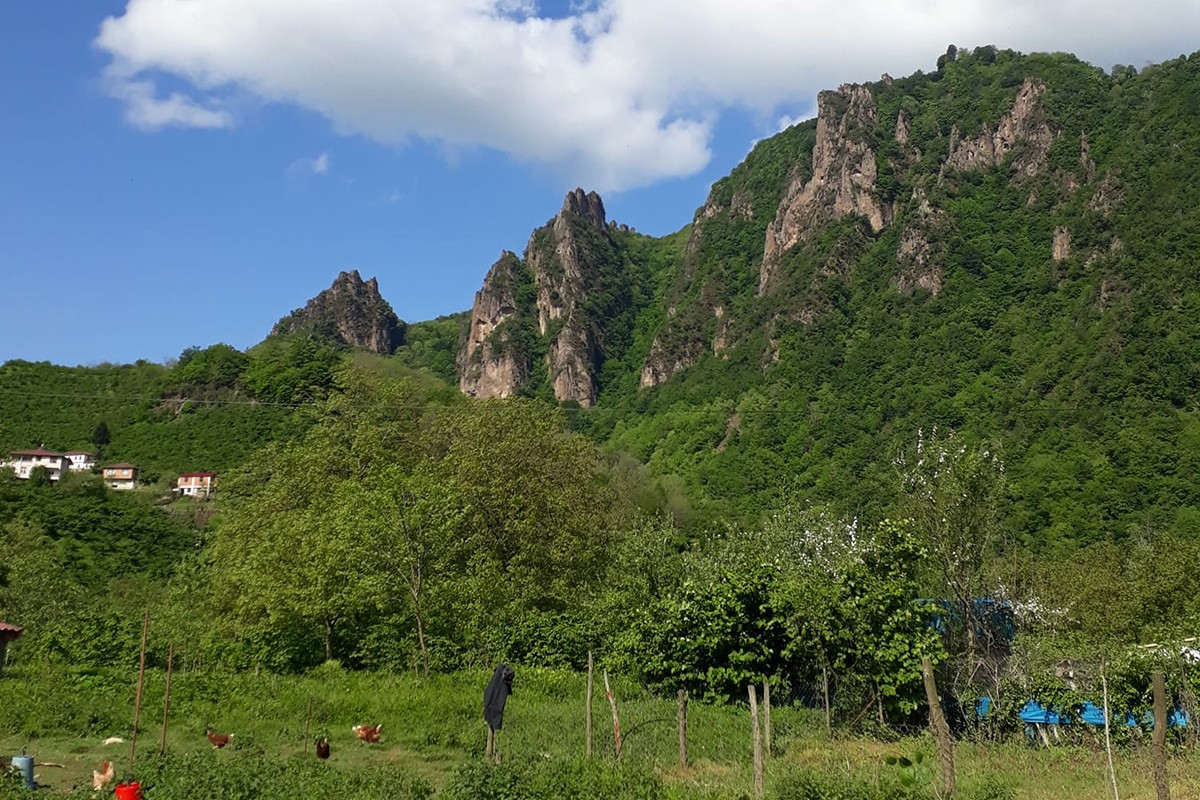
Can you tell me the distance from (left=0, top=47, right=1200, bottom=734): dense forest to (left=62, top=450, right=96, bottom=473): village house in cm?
196

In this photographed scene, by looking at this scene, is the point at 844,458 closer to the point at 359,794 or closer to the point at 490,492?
the point at 490,492

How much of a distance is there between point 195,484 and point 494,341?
112192 mm

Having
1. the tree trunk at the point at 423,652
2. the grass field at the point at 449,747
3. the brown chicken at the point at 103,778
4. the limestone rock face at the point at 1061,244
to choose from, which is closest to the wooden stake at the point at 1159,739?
the grass field at the point at 449,747

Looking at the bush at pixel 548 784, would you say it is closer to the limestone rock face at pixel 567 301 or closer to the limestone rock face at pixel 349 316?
the limestone rock face at pixel 567 301

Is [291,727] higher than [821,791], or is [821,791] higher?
[821,791]

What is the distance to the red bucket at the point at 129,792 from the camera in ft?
33.6

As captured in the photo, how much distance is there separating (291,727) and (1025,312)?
117 meters

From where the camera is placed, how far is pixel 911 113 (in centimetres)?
16625

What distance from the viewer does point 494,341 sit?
178000mm

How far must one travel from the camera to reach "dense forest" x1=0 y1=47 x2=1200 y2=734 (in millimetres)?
21859

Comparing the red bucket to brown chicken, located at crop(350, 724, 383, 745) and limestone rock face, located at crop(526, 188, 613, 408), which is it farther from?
limestone rock face, located at crop(526, 188, 613, 408)

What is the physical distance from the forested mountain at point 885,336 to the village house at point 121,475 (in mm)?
1700

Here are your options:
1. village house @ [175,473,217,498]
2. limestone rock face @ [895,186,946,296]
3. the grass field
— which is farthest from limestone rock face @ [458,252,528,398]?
the grass field

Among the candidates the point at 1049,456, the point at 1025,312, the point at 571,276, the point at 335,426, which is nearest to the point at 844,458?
the point at 1049,456
